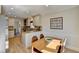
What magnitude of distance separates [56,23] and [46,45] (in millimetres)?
356

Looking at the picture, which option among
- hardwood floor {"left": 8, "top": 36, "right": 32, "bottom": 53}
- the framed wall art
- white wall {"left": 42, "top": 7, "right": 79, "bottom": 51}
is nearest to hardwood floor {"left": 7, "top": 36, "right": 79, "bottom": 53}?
hardwood floor {"left": 8, "top": 36, "right": 32, "bottom": 53}

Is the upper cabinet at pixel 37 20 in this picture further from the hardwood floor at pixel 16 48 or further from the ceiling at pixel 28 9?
the hardwood floor at pixel 16 48

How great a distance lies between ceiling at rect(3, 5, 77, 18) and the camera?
1.40 metres

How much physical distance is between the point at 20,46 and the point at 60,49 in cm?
57

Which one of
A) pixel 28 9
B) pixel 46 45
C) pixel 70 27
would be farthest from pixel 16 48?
pixel 70 27

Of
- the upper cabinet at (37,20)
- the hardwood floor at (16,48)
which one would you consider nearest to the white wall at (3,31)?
the hardwood floor at (16,48)

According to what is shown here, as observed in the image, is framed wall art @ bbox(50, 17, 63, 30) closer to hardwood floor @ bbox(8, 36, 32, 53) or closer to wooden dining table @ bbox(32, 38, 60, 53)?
wooden dining table @ bbox(32, 38, 60, 53)

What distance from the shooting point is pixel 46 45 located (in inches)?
59.1

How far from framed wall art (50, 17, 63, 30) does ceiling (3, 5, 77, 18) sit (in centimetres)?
12

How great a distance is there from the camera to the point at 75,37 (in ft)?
4.64

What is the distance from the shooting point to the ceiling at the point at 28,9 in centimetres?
140
